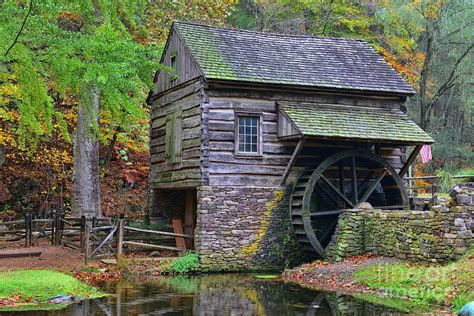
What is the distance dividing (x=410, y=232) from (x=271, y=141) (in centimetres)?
526

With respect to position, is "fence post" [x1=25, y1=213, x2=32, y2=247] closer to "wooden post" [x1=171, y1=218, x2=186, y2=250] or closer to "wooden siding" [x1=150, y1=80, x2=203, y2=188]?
"wooden siding" [x1=150, y1=80, x2=203, y2=188]

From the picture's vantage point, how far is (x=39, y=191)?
2495 cm

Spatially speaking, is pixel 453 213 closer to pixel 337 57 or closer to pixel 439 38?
pixel 337 57

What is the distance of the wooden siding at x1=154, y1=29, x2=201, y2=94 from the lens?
61.3ft

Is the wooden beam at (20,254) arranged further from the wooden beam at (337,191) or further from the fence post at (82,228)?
the wooden beam at (337,191)

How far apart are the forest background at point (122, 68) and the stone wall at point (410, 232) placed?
618 cm

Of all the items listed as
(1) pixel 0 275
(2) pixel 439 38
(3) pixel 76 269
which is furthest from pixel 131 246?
(2) pixel 439 38

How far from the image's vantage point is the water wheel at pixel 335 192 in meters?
17.9

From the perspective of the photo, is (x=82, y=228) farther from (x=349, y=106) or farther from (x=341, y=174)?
(x=349, y=106)

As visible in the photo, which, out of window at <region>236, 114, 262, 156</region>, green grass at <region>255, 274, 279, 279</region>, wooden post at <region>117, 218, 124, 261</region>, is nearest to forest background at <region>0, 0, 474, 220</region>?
wooden post at <region>117, 218, 124, 261</region>

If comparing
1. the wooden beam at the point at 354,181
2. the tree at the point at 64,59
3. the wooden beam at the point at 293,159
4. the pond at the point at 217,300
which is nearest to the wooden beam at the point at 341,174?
the wooden beam at the point at 354,181

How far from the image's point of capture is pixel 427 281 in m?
12.3

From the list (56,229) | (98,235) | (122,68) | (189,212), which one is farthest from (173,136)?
(122,68)

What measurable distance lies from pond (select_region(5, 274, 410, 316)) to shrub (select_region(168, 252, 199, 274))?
1389mm
